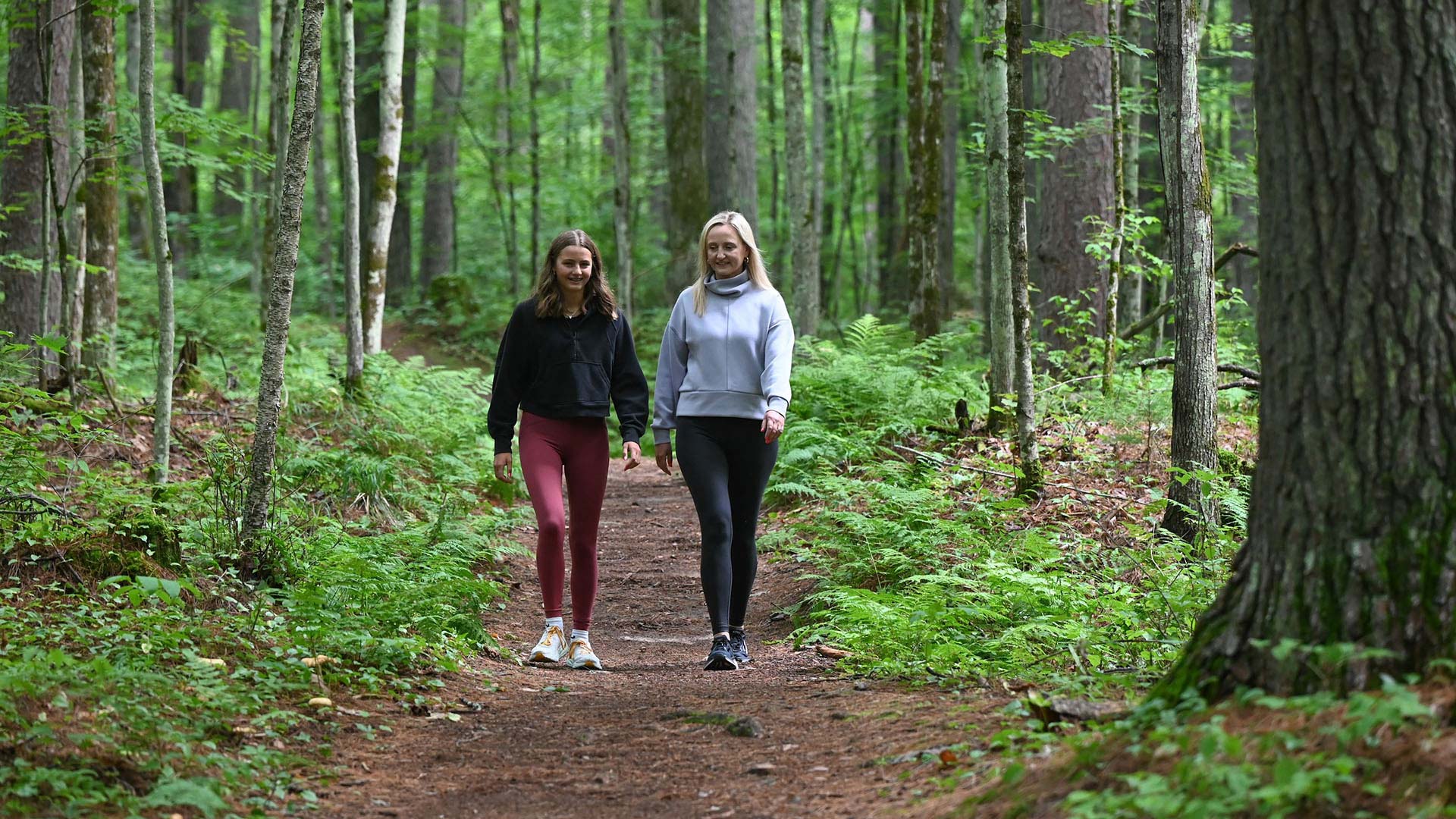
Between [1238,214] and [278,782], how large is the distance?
974 inches

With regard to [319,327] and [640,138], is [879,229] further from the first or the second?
[319,327]

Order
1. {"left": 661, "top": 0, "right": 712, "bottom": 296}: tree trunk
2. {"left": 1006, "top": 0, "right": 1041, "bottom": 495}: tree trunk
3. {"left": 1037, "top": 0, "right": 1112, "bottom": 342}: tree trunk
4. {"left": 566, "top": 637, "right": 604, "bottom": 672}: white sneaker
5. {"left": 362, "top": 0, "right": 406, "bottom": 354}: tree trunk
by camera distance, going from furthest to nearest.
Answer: {"left": 661, "top": 0, "right": 712, "bottom": 296}: tree trunk
{"left": 362, "top": 0, "right": 406, "bottom": 354}: tree trunk
{"left": 1037, "top": 0, "right": 1112, "bottom": 342}: tree trunk
{"left": 1006, "top": 0, "right": 1041, "bottom": 495}: tree trunk
{"left": 566, "top": 637, "right": 604, "bottom": 672}: white sneaker

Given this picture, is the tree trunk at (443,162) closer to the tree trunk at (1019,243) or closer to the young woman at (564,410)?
the tree trunk at (1019,243)

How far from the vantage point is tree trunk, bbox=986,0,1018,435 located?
27.8 ft

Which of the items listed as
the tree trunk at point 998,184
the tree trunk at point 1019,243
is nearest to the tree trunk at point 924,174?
the tree trunk at point 998,184

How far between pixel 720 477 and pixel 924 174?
8403 mm

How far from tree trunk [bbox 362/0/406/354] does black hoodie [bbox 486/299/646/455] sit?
6.65m

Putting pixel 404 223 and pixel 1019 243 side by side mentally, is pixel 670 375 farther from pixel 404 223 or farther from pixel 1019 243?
pixel 404 223

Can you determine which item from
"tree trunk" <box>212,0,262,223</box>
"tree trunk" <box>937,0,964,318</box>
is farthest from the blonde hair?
"tree trunk" <box>212,0,262,223</box>

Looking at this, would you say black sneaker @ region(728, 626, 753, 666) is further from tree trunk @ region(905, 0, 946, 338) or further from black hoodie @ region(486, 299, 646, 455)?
tree trunk @ region(905, 0, 946, 338)

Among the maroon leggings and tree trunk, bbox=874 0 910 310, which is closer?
the maroon leggings

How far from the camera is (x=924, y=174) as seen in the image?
13.2 metres

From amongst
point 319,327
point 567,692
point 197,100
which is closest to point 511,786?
point 567,692

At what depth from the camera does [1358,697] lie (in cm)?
268
